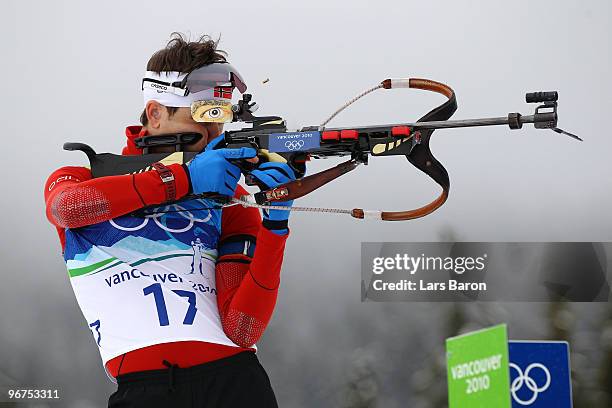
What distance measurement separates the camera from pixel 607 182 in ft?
11.4

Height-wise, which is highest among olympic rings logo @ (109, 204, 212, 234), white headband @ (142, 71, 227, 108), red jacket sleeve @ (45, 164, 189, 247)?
white headband @ (142, 71, 227, 108)

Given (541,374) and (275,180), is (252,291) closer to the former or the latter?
(275,180)

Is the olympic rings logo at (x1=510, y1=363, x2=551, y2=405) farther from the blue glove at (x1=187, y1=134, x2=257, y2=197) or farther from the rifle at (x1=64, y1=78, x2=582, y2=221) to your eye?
the blue glove at (x1=187, y1=134, x2=257, y2=197)

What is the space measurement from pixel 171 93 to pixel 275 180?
1.14ft

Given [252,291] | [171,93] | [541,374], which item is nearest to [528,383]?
[541,374]

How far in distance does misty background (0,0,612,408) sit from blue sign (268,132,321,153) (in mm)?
1499

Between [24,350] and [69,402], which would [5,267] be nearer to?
[24,350]

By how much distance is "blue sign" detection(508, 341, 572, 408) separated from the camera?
2.36m

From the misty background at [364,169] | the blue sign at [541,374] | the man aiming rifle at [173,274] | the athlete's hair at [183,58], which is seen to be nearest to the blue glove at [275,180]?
the man aiming rifle at [173,274]

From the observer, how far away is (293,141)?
2.04 meters

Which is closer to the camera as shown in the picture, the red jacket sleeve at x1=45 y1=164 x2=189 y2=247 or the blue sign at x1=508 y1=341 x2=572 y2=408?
the red jacket sleeve at x1=45 y1=164 x2=189 y2=247

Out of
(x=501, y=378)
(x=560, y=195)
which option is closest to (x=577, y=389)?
(x=560, y=195)

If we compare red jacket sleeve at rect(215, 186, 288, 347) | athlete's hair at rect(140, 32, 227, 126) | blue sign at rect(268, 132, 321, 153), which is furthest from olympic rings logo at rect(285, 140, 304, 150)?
athlete's hair at rect(140, 32, 227, 126)

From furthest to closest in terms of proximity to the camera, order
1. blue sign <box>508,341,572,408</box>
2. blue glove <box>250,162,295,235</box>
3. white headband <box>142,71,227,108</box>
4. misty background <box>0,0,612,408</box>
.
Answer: misty background <box>0,0,612,408</box>, blue sign <box>508,341,572,408</box>, white headband <box>142,71,227,108</box>, blue glove <box>250,162,295,235</box>
